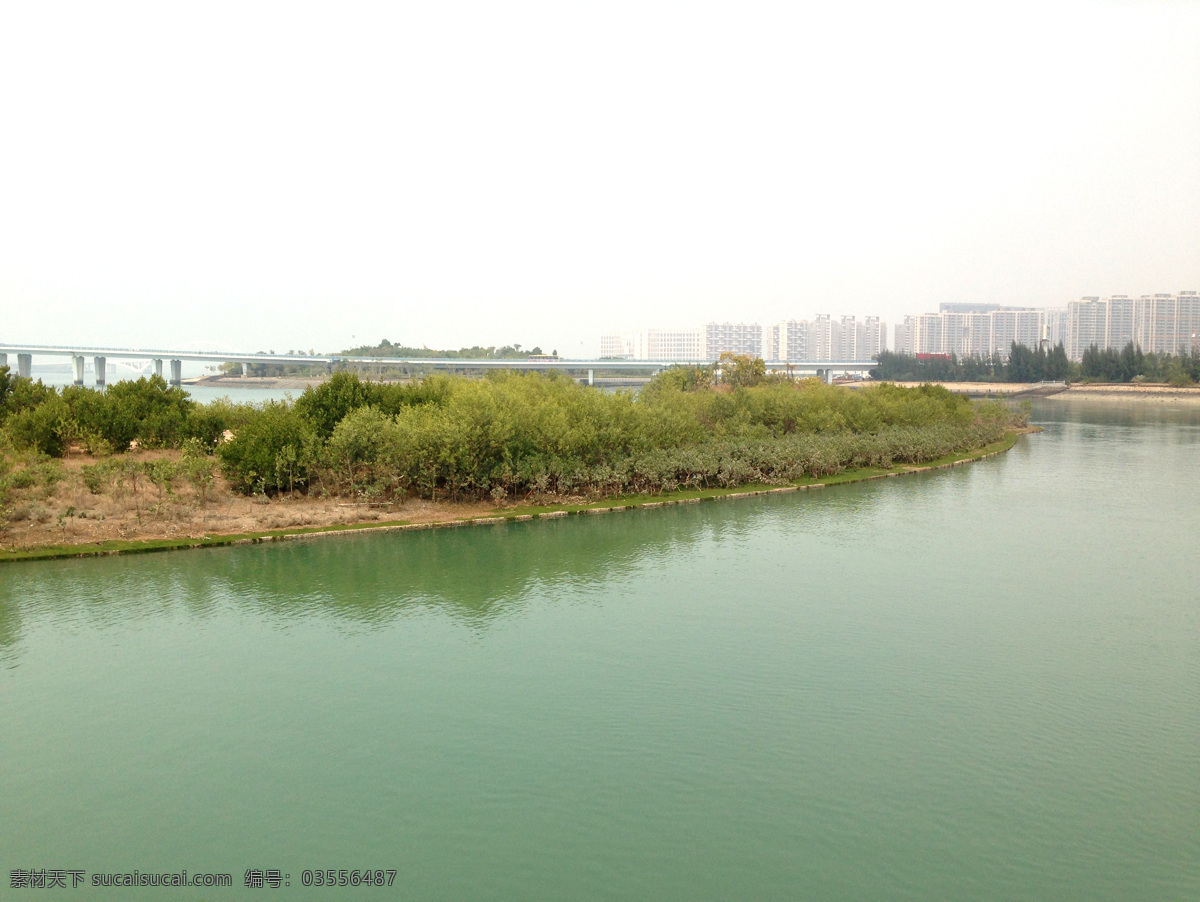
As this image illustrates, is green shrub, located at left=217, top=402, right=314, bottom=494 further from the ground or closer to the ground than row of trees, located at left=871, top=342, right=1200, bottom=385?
closer to the ground

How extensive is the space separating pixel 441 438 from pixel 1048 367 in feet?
272

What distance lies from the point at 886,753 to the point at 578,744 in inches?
119

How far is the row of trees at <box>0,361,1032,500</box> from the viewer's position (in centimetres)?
2094

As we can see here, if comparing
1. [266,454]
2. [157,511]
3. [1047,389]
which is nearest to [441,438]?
[266,454]

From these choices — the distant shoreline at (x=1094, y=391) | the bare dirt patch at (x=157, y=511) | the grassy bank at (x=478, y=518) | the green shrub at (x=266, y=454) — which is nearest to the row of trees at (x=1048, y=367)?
the distant shoreline at (x=1094, y=391)

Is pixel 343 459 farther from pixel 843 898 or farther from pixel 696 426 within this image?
pixel 843 898

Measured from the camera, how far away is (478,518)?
2030 cm

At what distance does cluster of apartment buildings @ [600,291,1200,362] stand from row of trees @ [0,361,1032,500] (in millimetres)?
107617

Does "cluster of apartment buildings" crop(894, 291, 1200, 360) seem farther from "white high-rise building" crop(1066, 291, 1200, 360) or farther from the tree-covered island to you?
the tree-covered island

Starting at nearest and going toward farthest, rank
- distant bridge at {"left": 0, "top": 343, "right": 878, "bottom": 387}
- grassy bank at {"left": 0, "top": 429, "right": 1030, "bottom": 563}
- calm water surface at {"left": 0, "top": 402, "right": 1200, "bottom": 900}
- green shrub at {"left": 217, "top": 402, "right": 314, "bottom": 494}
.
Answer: calm water surface at {"left": 0, "top": 402, "right": 1200, "bottom": 900}
grassy bank at {"left": 0, "top": 429, "right": 1030, "bottom": 563}
green shrub at {"left": 217, "top": 402, "right": 314, "bottom": 494}
distant bridge at {"left": 0, "top": 343, "right": 878, "bottom": 387}

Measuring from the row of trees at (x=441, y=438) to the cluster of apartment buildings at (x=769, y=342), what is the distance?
10904 centimetres

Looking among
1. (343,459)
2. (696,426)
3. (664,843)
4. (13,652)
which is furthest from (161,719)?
(696,426)

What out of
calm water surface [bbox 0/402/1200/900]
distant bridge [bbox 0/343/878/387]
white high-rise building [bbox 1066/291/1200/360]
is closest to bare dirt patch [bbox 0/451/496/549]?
calm water surface [bbox 0/402/1200/900]

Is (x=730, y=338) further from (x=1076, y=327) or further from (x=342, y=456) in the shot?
(x=342, y=456)
